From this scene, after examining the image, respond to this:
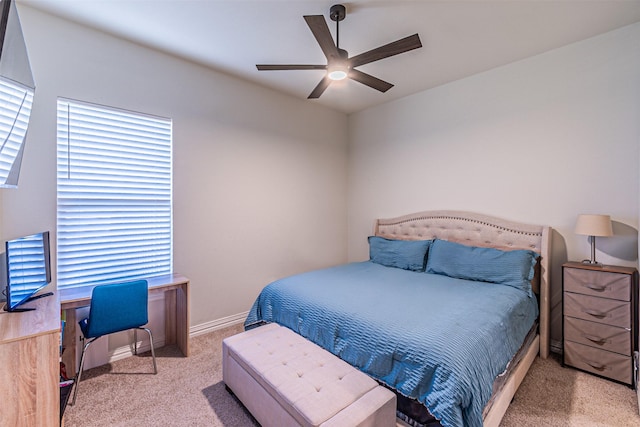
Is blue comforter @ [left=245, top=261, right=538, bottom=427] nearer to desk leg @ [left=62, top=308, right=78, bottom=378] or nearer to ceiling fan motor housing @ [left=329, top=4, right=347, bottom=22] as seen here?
desk leg @ [left=62, top=308, right=78, bottom=378]

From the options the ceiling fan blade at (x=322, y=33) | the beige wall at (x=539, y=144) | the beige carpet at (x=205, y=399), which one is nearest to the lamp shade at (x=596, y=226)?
the beige wall at (x=539, y=144)

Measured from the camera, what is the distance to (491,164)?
3.17 metres

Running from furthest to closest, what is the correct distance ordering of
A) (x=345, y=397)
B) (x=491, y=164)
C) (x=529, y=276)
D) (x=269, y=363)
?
1. (x=491, y=164)
2. (x=529, y=276)
3. (x=269, y=363)
4. (x=345, y=397)

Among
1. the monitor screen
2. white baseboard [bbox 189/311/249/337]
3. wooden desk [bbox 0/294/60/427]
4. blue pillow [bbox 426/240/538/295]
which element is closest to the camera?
wooden desk [bbox 0/294/60/427]

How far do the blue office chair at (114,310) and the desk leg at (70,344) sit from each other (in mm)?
170

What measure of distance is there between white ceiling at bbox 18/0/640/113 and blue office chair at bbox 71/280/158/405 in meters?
2.13

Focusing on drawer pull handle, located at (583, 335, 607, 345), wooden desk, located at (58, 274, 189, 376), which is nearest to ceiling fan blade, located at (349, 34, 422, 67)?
wooden desk, located at (58, 274, 189, 376)

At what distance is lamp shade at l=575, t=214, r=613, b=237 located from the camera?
91.0 inches

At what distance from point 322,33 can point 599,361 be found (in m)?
3.28

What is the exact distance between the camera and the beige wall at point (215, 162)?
7.38 ft

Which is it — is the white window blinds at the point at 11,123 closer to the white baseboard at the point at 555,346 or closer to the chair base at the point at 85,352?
the chair base at the point at 85,352

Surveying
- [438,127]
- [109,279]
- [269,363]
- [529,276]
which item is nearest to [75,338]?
[109,279]

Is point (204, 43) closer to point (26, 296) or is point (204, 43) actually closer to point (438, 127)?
point (26, 296)

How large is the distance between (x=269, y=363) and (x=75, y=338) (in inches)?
68.4
